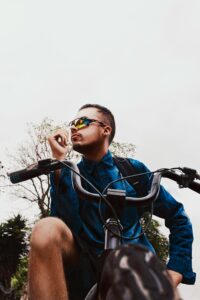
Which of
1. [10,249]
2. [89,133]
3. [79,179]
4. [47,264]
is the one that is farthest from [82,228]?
[10,249]

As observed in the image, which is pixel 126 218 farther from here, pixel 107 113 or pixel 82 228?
pixel 107 113

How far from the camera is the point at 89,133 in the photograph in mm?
2566

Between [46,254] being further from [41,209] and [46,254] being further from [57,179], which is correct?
[41,209]

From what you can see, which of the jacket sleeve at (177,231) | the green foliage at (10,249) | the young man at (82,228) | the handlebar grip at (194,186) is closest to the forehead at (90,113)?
the young man at (82,228)

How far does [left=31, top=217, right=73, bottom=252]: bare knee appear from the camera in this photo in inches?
69.5

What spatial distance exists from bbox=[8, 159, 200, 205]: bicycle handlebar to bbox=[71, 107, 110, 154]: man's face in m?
0.41

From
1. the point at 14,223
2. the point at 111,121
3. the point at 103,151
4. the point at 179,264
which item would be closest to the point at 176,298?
the point at 179,264

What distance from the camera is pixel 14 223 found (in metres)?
30.1

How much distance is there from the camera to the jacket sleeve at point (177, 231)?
6.88 ft

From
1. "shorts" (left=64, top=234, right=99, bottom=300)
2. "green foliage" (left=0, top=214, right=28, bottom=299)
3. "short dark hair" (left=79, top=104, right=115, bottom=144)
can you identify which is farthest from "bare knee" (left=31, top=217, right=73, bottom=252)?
"green foliage" (left=0, top=214, right=28, bottom=299)

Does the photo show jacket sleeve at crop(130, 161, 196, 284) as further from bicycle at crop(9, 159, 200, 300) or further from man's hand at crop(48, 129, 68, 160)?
man's hand at crop(48, 129, 68, 160)

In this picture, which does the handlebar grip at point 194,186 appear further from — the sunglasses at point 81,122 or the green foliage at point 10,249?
the green foliage at point 10,249

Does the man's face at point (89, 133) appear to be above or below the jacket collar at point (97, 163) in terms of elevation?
above

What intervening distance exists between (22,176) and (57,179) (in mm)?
220
